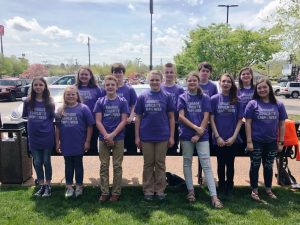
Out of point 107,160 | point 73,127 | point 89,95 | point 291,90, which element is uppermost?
point 89,95

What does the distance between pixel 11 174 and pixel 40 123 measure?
1256mm

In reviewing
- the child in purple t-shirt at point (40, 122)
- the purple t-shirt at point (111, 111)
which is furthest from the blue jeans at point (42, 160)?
the purple t-shirt at point (111, 111)

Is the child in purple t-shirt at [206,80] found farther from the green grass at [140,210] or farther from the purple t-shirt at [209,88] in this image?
the green grass at [140,210]

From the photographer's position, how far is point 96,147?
225 inches

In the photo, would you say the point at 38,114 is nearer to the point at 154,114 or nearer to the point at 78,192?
the point at 78,192

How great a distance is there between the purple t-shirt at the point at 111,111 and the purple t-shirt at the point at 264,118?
5.67 feet

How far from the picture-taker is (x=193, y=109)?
4.90 meters

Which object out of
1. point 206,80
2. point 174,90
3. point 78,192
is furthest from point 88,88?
point 206,80

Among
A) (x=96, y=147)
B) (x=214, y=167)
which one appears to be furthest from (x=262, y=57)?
(x=96, y=147)

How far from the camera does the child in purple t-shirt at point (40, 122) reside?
5.07m

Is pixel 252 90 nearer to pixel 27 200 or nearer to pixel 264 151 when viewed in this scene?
pixel 264 151

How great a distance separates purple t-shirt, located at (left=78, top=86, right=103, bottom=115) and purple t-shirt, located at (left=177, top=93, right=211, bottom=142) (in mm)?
1345

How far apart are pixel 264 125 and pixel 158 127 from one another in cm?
143

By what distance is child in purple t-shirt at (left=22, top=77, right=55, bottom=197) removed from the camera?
16.6 ft
